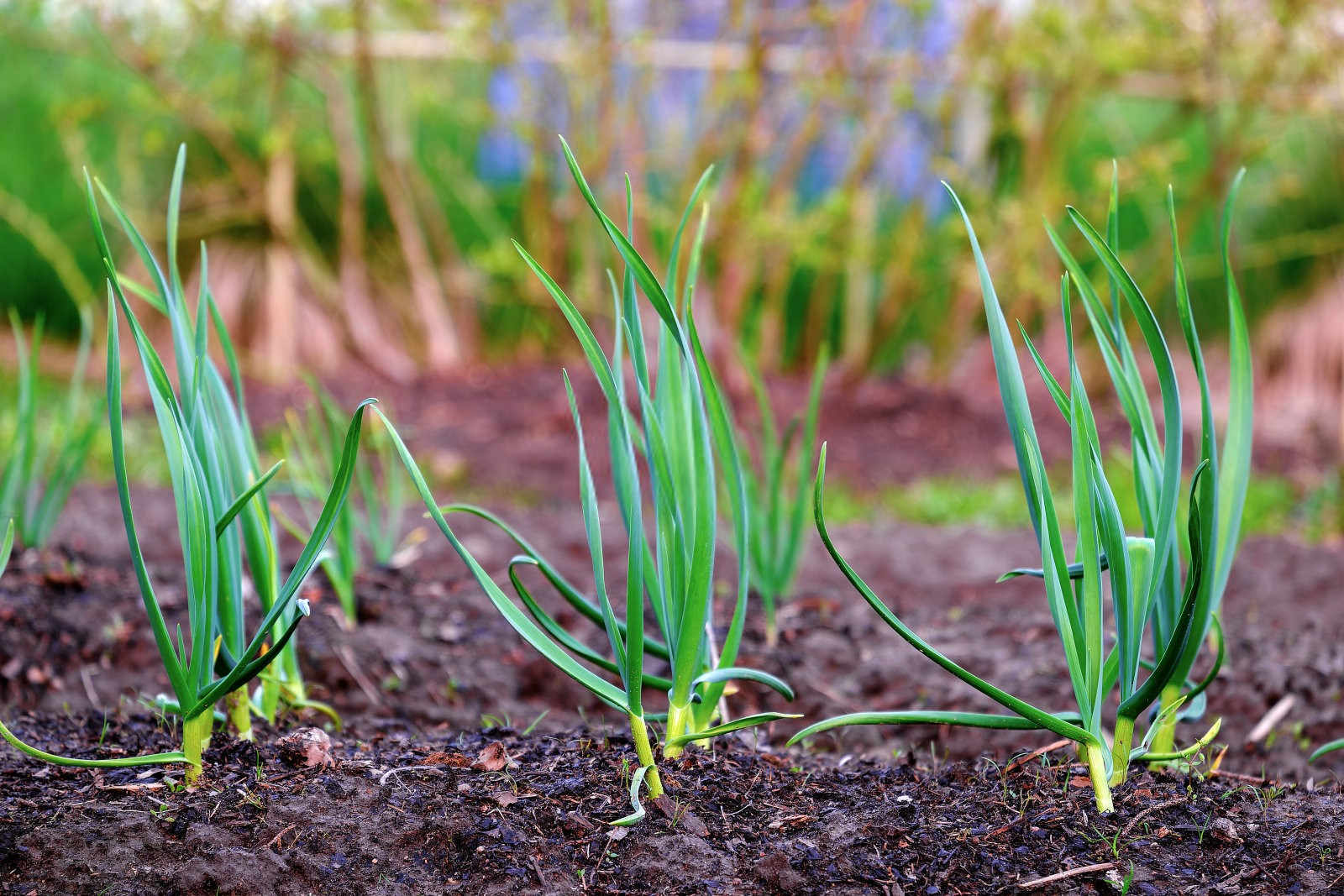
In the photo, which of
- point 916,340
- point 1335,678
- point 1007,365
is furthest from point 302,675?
point 916,340

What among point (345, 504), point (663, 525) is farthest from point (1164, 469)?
point (345, 504)

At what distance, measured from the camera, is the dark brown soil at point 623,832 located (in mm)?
1077

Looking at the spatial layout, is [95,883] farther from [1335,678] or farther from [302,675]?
[1335,678]

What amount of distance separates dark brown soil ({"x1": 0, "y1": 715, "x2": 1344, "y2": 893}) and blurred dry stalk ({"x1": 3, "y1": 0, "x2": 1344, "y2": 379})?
3.50 meters

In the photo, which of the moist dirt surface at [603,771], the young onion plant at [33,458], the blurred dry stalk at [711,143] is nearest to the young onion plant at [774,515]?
the moist dirt surface at [603,771]

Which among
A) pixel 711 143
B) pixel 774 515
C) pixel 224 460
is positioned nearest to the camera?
pixel 224 460

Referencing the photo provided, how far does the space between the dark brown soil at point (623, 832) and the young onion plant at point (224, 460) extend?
167mm

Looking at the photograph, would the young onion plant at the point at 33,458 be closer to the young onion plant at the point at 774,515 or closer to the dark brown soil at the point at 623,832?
the dark brown soil at the point at 623,832

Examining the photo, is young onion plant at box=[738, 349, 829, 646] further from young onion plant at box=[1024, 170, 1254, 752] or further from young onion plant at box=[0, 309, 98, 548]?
young onion plant at box=[0, 309, 98, 548]

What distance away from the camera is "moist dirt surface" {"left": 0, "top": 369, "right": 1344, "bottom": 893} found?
1091 mm

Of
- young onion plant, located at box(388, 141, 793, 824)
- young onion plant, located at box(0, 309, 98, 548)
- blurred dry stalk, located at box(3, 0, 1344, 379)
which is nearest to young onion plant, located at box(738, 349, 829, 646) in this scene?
young onion plant, located at box(388, 141, 793, 824)

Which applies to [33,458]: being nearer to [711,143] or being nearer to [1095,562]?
[1095,562]

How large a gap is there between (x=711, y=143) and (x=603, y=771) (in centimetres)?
422

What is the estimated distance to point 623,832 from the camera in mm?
1128
